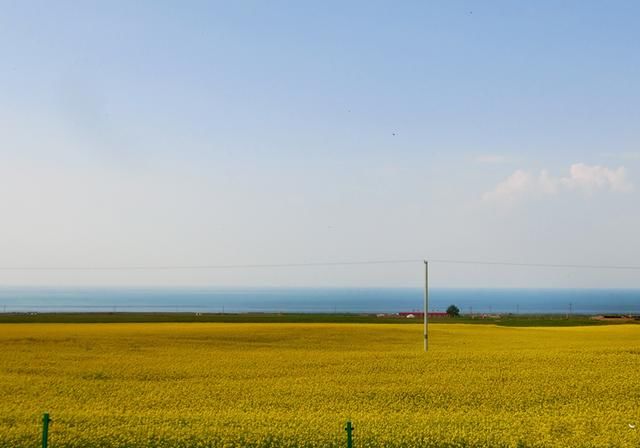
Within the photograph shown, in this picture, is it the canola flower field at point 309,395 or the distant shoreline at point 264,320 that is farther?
the distant shoreline at point 264,320

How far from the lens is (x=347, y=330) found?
63.7 meters

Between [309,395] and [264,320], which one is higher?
[264,320]

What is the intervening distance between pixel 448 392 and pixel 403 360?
10.1m

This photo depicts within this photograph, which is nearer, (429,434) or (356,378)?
(429,434)

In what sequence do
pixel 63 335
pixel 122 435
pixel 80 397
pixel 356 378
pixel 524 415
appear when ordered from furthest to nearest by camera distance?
1. pixel 63 335
2. pixel 356 378
3. pixel 80 397
4. pixel 524 415
5. pixel 122 435

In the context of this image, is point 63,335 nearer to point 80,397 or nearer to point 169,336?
point 169,336

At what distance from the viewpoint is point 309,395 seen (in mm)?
27109

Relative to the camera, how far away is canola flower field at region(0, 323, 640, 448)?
19391mm

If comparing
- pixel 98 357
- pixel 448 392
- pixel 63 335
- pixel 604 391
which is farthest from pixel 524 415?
pixel 63 335

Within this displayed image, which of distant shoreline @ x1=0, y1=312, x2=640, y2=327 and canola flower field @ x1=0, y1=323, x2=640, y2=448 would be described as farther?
distant shoreline @ x1=0, y1=312, x2=640, y2=327

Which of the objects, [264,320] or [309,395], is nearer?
[309,395]

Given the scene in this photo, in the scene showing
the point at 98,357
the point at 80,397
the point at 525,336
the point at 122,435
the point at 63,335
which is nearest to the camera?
the point at 122,435

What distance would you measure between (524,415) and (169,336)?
38.3 m

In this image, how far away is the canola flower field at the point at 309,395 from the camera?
19391 millimetres
